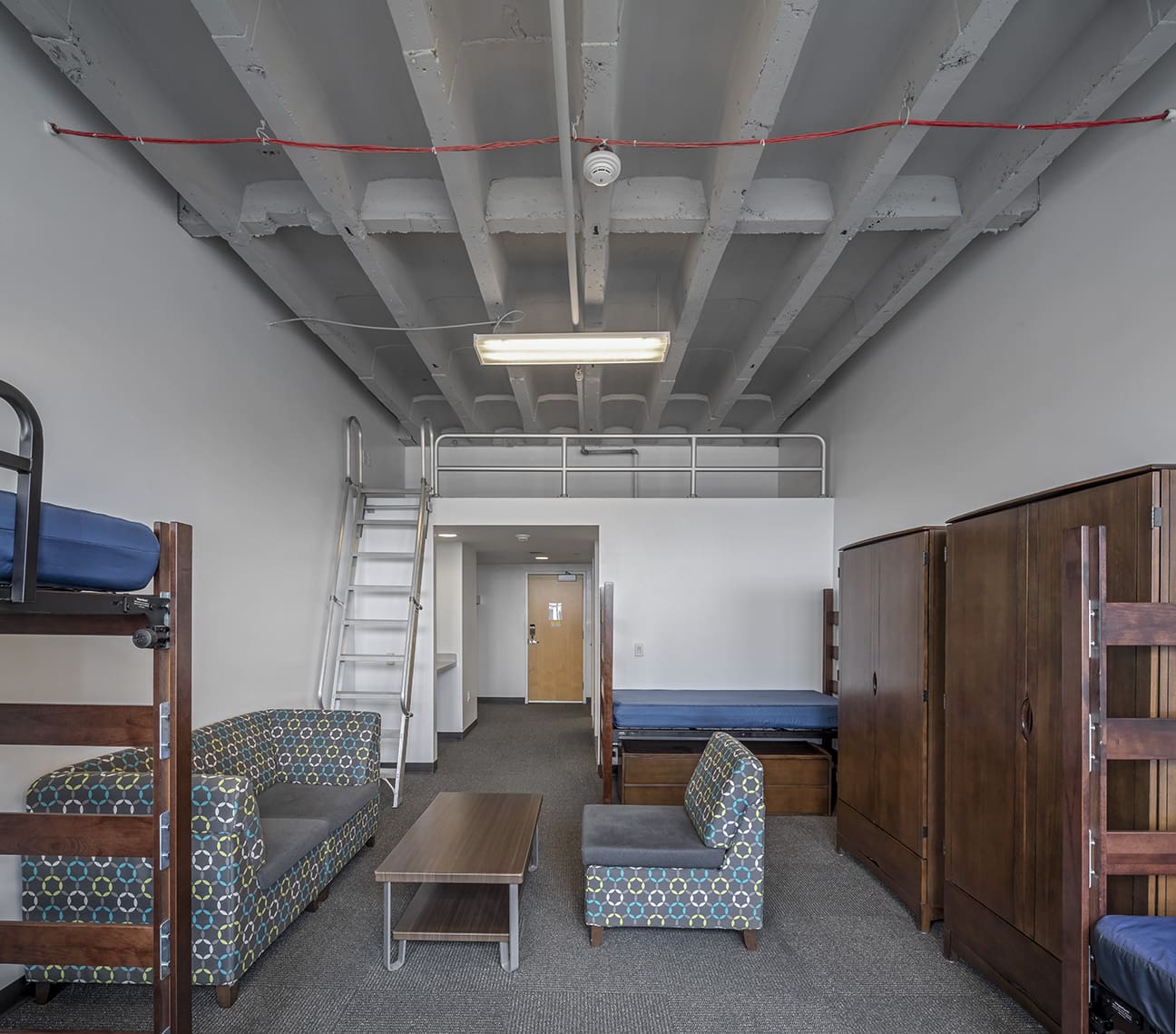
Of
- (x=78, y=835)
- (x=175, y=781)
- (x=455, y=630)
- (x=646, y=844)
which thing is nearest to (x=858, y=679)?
(x=646, y=844)

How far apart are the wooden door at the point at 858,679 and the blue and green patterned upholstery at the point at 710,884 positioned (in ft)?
3.81

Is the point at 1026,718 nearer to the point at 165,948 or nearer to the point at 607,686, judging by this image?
the point at 607,686

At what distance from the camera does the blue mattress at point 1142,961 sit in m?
1.76

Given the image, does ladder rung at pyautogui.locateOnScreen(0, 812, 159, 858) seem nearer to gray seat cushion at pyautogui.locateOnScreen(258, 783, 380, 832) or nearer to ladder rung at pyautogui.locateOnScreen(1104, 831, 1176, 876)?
gray seat cushion at pyautogui.locateOnScreen(258, 783, 380, 832)

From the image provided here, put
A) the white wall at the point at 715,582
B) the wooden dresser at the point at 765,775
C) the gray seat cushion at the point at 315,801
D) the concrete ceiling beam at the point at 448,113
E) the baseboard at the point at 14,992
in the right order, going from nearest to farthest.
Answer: the concrete ceiling beam at the point at 448,113 < the baseboard at the point at 14,992 < the gray seat cushion at the point at 315,801 < the wooden dresser at the point at 765,775 < the white wall at the point at 715,582

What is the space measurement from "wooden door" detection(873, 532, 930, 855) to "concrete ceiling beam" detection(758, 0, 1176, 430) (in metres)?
1.60

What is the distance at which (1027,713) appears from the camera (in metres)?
2.67

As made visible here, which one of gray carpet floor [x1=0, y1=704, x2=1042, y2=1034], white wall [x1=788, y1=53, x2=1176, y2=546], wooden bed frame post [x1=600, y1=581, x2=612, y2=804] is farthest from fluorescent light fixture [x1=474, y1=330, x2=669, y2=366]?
gray carpet floor [x1=0, y1=704, x2=1042, y2=1034]

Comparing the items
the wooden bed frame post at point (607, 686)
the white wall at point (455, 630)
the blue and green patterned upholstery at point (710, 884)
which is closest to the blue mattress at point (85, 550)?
the blue and green patterned upholstery at point (710, 884)

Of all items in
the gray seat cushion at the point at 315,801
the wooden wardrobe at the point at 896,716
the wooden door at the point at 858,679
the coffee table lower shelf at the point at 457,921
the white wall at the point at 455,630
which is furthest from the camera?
the white wall at the point at 455,630

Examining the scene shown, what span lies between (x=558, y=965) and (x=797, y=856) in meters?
1.99

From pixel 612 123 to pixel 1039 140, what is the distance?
1.80m

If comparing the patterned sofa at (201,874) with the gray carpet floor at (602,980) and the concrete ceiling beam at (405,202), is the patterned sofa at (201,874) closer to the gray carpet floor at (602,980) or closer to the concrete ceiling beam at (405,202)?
the gray carpet floor at (602,980)

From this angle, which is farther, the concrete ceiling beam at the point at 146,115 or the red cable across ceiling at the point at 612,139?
the red cable across ceiling at the point at 612,139
